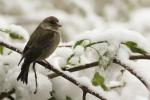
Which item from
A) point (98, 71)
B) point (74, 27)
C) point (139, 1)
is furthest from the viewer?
point (139, 1)

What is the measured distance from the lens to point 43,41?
1.42 meters

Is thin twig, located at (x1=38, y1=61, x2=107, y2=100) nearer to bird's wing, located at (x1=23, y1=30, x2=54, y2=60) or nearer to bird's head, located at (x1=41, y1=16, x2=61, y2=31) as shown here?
bird's wing, located at (x1=23, y1=30, x2=54, y2=60)

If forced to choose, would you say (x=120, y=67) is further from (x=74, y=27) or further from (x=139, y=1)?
(x=139, y=1)

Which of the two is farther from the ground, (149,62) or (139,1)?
(149,62)

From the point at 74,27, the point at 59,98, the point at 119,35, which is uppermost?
the point at 119,35

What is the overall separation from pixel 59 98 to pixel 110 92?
83 mm

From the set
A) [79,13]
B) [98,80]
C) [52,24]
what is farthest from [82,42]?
A: [79,13]

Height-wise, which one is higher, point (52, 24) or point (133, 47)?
point (133, 47)

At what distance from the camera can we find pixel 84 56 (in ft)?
3.10

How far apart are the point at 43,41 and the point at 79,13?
117 centimetres

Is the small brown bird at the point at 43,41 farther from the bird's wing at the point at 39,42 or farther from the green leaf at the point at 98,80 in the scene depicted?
the green leaf at the point at 98,80

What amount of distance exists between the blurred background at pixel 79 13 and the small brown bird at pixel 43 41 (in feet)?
2.96

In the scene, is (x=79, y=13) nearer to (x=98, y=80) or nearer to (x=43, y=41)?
(x=43, y=41)

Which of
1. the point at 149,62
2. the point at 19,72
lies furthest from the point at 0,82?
the point at 149,62
